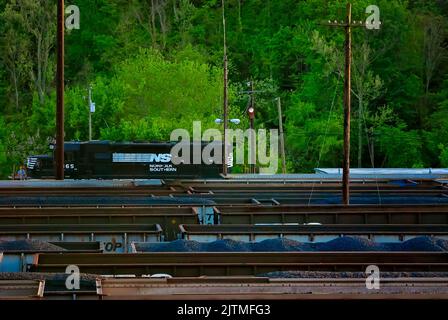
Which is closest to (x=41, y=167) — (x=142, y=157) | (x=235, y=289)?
(x=142, y=157)

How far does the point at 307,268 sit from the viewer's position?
19.8 metres

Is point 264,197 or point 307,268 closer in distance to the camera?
point 307,268

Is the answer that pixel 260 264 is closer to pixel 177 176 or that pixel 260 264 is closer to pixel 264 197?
pixel 264 197

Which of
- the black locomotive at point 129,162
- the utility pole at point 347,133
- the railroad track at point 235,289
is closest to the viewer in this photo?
the railroad track at point 235,289

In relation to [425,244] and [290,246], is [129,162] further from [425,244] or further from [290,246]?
[425,244]

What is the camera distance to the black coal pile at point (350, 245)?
73.7 ft

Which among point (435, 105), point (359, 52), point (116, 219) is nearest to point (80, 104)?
point (359, 52)

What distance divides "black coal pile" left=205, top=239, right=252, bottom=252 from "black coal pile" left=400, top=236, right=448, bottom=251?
12.4 feet

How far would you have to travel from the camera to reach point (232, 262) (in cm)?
2045

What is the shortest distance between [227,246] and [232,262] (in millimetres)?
1839

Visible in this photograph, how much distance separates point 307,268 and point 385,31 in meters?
68.1

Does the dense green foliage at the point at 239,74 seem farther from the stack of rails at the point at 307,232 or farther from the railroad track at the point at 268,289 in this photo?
the railroad track at the point at 268,289

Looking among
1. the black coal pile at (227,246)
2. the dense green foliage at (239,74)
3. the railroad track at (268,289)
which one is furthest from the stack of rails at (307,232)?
the dense green foliage at (239,74)

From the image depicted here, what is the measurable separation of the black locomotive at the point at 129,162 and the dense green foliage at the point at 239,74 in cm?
945
